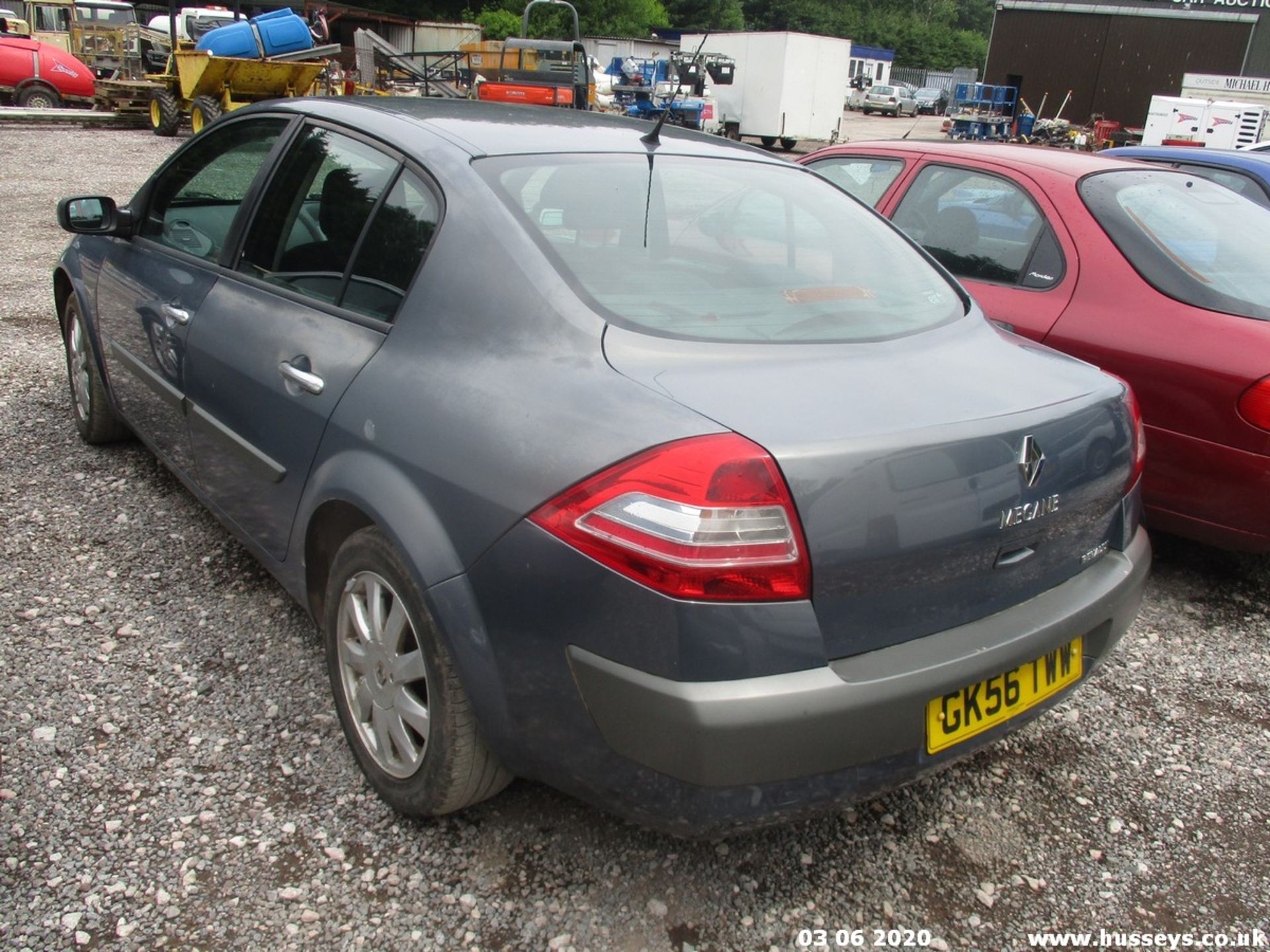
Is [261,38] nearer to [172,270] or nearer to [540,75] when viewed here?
[540,75]

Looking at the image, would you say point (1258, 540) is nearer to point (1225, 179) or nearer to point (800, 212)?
point (800, 212)

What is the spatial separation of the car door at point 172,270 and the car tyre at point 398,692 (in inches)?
46.2

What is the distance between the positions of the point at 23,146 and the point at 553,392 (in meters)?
18.0

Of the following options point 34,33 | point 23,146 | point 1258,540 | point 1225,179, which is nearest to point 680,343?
point 1258,540

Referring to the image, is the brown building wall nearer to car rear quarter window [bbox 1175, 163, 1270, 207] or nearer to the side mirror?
car rear quarter window [bbox 1175, 163, 1270, 207]

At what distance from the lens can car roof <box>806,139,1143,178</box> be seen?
4117 millimetres

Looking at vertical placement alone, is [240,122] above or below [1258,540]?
above

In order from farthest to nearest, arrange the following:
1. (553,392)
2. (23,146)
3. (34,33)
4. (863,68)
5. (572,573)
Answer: (863,68), (34,33), (23,146), (553,392), (572,573)

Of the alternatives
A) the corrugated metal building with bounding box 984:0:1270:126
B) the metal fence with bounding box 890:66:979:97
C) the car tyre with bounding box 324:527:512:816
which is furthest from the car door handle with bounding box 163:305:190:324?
the metal fence with bounding box 890:66:979:97

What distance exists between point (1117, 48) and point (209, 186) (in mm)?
45164

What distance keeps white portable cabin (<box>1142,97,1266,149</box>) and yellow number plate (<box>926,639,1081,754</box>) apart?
22.1 metres

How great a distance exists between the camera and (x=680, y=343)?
6.69 ft

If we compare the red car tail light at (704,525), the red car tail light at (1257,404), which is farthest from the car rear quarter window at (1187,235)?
the red car tail light at (704,525)

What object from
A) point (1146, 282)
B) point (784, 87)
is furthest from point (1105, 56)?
point (1146, 282)
